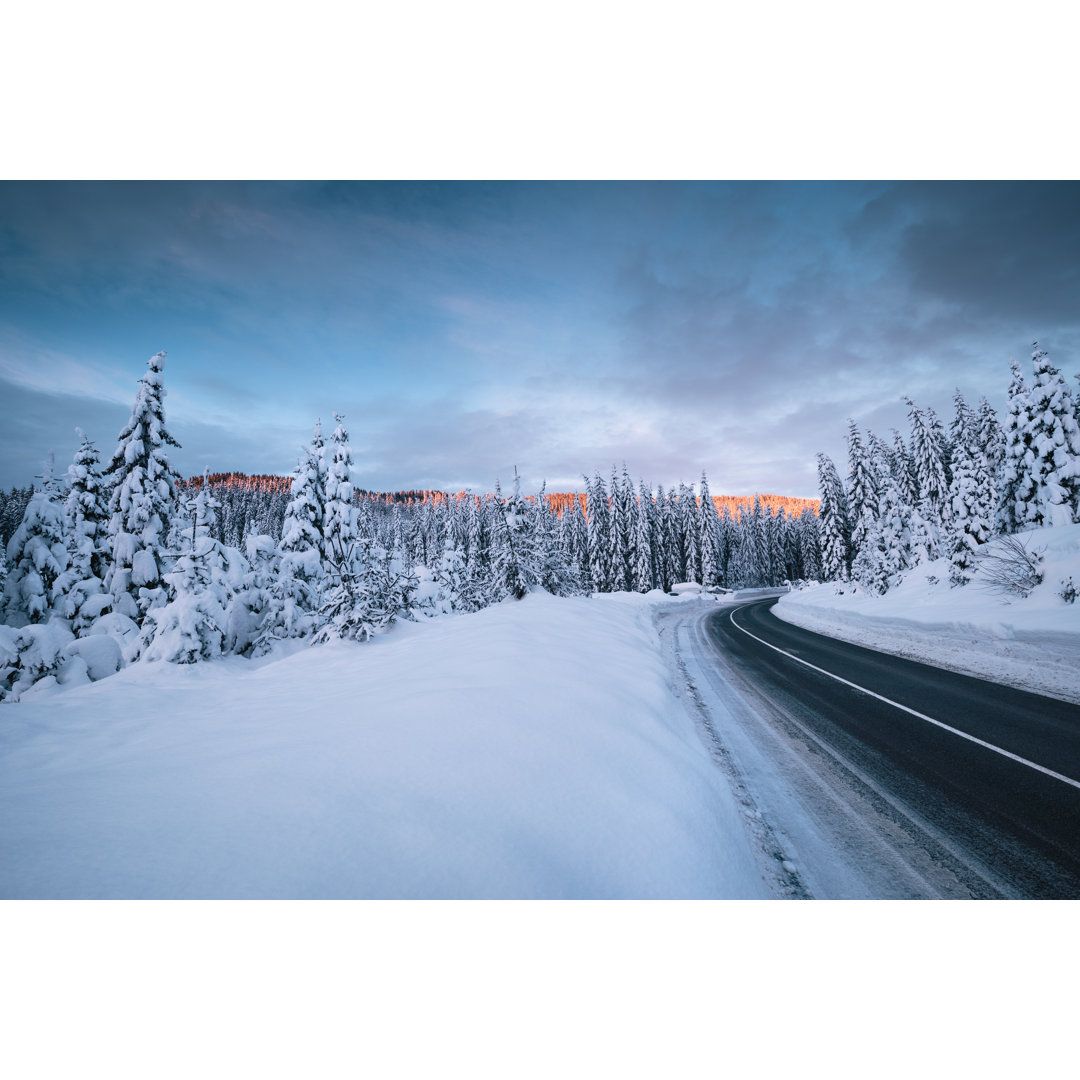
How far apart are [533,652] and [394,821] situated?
4810 mm

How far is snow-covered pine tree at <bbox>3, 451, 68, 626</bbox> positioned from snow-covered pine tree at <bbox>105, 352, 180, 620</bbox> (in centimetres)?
337

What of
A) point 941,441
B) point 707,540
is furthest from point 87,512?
point 941,441

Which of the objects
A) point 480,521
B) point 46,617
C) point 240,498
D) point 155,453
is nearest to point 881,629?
point 155,453

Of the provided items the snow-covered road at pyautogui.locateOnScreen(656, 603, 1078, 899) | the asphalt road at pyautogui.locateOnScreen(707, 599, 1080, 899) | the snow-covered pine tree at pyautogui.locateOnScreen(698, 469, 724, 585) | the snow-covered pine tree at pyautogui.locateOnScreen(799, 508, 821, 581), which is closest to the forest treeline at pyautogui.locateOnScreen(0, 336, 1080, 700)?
the asphalt road at pyautogui.locateOnScreen(707, 599, 1080, 899)

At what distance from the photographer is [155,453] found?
15.8m

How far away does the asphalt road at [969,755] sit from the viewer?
11.7ft

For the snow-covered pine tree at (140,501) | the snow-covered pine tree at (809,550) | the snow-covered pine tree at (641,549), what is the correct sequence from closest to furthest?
Answer: the snow-covered pine tree at (140,501) < the snow-covered pine tree at (641,549) < the snow-covered pine tree at (809,550)

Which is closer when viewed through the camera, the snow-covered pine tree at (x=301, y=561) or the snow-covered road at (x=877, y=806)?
the snow-covered road at (x=877, y=806)

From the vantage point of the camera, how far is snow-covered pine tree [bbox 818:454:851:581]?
44.8 meters

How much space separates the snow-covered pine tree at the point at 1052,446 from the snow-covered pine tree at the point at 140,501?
121ft

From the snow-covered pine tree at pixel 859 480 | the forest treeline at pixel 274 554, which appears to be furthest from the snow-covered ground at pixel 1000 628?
the snow-covered pine tree at pixel 859 480

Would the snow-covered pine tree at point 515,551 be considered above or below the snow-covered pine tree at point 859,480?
below

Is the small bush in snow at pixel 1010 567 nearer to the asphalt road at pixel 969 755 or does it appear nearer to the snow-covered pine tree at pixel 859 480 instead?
the asphalt road at pixel 969 755

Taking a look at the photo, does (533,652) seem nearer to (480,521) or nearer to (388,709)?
(388,709)
